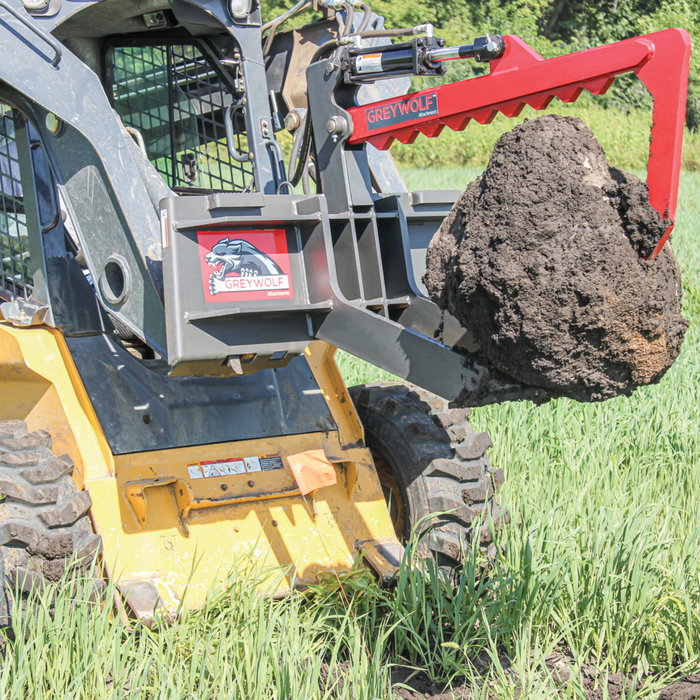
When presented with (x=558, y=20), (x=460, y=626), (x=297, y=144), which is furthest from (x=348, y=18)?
(x=558, y=20)

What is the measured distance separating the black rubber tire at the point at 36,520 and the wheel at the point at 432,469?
1.22 m

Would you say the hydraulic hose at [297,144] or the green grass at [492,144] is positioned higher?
the green grass at [492,144]

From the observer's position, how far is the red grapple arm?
7.13 feet

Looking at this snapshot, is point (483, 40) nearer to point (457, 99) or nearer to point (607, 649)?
point (457, 99)

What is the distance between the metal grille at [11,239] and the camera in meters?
3.51

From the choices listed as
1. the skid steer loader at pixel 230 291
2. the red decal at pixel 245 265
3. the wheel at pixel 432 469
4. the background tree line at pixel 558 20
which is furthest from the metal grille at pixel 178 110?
the background tree line at pixel 558 20

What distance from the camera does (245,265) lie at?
2797 millimetres

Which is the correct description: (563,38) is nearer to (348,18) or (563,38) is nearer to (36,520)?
(348,18)

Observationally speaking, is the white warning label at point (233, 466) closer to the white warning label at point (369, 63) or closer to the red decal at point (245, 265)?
the red decal at point (245, 265)

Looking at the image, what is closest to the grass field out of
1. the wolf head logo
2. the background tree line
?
the wolf head logo

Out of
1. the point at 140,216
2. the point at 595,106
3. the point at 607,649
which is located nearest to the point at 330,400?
the point at 140,216

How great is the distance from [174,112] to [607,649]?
2.80m

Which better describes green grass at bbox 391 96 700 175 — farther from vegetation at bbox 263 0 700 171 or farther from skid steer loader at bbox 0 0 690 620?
skid steer loader at bbox 0 0 690 620

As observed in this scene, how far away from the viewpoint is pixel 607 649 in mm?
3166
